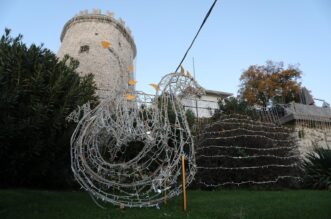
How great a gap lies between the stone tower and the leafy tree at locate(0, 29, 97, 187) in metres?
8.80

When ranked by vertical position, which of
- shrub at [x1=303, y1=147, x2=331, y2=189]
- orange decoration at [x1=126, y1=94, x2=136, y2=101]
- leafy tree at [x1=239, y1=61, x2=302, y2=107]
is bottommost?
shrub at [x1=303, y1=147, x2=331, y2=189]

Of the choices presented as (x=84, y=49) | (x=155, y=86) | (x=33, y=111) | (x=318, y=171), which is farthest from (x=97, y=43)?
(x=318, y=171)

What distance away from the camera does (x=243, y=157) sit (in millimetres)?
9984

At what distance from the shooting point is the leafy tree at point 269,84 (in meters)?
26.2

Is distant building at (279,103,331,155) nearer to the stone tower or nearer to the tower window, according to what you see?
the stone tower

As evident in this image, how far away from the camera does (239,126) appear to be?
11039mm

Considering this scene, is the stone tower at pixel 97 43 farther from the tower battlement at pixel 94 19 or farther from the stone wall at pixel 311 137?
the stone wall at pixel 311 137

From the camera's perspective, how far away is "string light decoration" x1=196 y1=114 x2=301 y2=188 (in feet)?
33.7

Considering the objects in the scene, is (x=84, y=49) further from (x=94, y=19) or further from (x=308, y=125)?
(x=308, y=125)

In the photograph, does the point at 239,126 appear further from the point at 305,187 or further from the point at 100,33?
the point at 100,33

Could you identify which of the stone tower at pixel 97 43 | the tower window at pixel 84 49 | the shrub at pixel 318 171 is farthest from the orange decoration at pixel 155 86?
the tower window at pixel 84 49

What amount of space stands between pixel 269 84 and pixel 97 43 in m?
17.4

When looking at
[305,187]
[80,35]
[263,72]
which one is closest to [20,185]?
[305,187]

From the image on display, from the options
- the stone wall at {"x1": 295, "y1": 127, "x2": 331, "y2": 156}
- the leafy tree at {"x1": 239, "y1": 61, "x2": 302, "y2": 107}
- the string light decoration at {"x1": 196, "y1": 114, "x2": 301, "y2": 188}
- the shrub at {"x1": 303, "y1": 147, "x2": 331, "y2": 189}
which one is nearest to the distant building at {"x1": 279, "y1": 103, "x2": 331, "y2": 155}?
the stone wall at {"x1": 295, "y1": 127, "x2": 331, "y2": 156}
